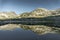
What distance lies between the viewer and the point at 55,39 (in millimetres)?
31500

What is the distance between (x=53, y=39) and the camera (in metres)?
31.5

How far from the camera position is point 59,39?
102 ft

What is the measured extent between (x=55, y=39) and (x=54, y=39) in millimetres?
169

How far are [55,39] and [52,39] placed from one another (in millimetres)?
525

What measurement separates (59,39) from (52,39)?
1.21 meters

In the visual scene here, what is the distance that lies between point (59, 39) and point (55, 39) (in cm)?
81

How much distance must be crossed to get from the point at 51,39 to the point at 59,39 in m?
1.37

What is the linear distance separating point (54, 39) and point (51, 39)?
525 millimetres

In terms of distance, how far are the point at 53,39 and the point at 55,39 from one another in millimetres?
349

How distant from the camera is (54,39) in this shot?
3152cm

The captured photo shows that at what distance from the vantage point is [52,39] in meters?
31.4
